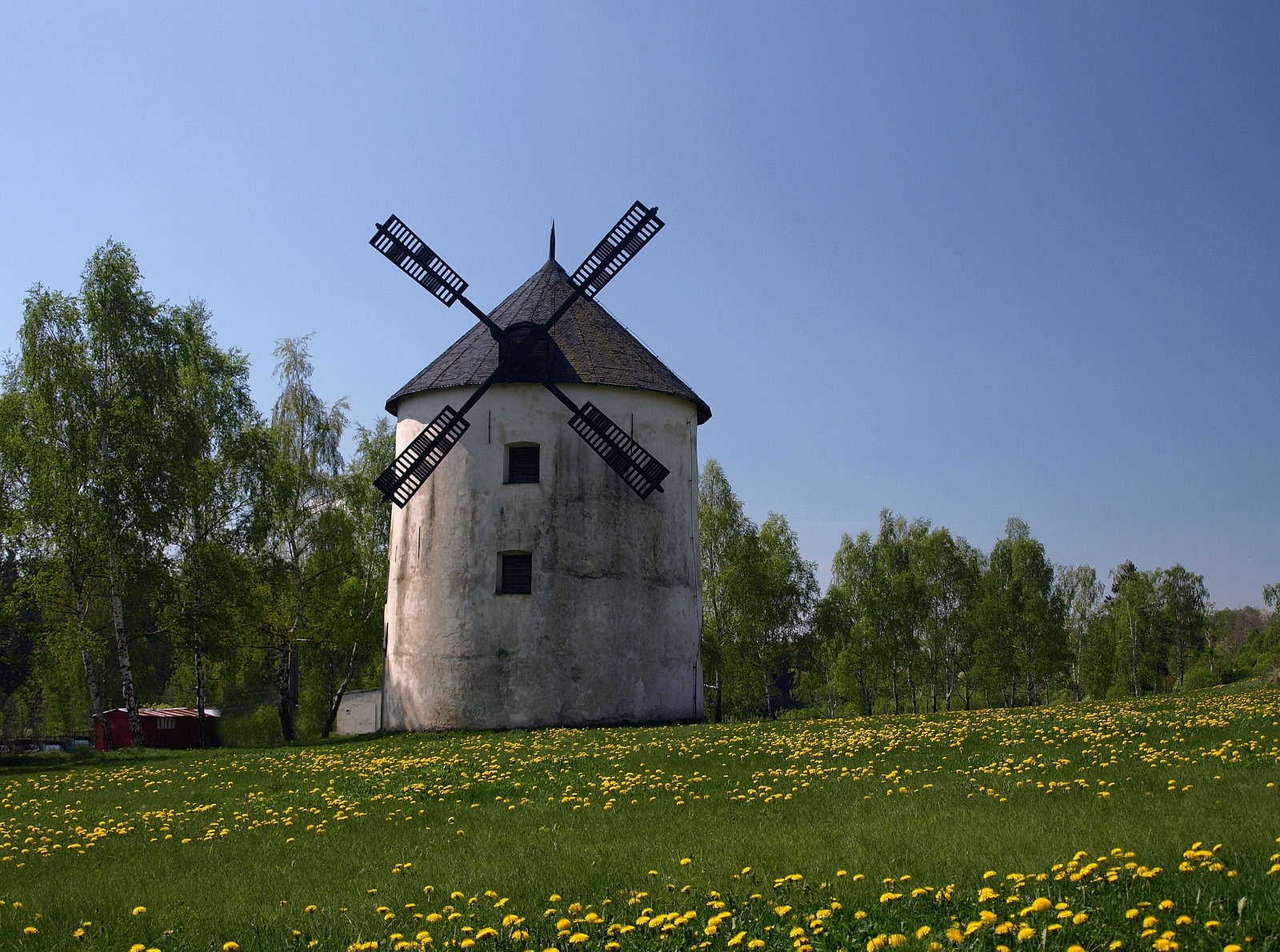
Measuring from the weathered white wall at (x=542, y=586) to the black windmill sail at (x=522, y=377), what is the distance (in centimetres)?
33


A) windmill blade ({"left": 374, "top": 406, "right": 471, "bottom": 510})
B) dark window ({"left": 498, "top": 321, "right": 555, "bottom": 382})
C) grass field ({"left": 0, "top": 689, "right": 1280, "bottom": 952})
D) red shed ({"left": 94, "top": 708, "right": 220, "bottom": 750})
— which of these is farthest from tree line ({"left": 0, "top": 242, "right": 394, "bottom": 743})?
grass field ({"left": 0, "top": 689, "right": 1280, "bottom": 952})

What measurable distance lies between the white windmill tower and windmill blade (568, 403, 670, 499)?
1.6 inches

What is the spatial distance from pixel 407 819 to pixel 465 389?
17.9 meters

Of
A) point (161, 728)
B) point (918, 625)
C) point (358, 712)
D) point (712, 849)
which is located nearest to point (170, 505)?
point (161, 728)

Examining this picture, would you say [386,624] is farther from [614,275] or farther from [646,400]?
[614,275]

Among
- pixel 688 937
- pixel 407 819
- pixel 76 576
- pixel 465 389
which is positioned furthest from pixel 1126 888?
pixel 76 576

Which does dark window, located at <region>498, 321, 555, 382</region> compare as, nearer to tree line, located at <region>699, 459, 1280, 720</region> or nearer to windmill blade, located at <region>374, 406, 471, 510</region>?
windmill blade, located at <region>374, 406, 471, 510</region>

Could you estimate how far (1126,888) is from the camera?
226 inches

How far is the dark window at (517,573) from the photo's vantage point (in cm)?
2716

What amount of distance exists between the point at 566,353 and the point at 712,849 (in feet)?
70.9

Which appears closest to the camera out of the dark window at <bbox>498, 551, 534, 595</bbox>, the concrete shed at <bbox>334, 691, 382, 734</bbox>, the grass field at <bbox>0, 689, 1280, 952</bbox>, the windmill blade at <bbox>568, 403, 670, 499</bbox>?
the grass field at <bbox>0, 689, 1280, 952</bbox>

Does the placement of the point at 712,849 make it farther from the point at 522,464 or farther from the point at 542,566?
the point at 522,464

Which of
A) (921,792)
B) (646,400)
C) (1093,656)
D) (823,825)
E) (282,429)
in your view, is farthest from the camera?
(1093,656)

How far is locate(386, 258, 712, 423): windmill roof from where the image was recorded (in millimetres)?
28391
